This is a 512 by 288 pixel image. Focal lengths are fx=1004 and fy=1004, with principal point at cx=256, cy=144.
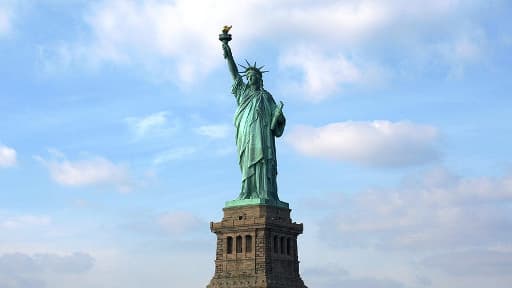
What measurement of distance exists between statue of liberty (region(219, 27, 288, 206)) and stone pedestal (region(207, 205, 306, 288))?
38.2 inches

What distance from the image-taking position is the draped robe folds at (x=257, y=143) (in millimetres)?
68250

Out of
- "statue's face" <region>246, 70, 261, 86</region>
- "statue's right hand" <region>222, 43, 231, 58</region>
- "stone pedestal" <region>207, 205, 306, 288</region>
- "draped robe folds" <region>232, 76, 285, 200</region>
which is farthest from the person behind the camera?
"statue's right hand" <region>222, 43, 231, 58</region>

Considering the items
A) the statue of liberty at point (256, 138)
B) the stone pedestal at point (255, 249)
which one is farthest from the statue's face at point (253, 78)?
the stone pedestal at point (255, 249)

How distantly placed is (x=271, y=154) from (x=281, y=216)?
4283 millimetres

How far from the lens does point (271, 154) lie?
68625 mm

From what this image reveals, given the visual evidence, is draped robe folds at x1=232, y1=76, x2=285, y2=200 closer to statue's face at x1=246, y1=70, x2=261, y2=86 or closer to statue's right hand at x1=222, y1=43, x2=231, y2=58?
statue's face at x1=246, y1=70, x2=261, y2=86

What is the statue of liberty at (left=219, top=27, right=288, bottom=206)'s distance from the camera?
68.2 meters

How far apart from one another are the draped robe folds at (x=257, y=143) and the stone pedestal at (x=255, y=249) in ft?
4.85

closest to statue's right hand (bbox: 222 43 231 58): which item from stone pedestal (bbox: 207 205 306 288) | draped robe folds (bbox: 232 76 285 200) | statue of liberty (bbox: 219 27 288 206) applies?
statue of liberty (bbox: 219 27 288 206)

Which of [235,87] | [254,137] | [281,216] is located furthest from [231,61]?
[281,216]

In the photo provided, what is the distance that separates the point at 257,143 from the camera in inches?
2697

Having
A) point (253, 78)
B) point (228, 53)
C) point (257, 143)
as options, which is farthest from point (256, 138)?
point (228, 53)

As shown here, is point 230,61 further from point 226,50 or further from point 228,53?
point 226,50

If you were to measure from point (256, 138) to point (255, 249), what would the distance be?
25.0 ft
